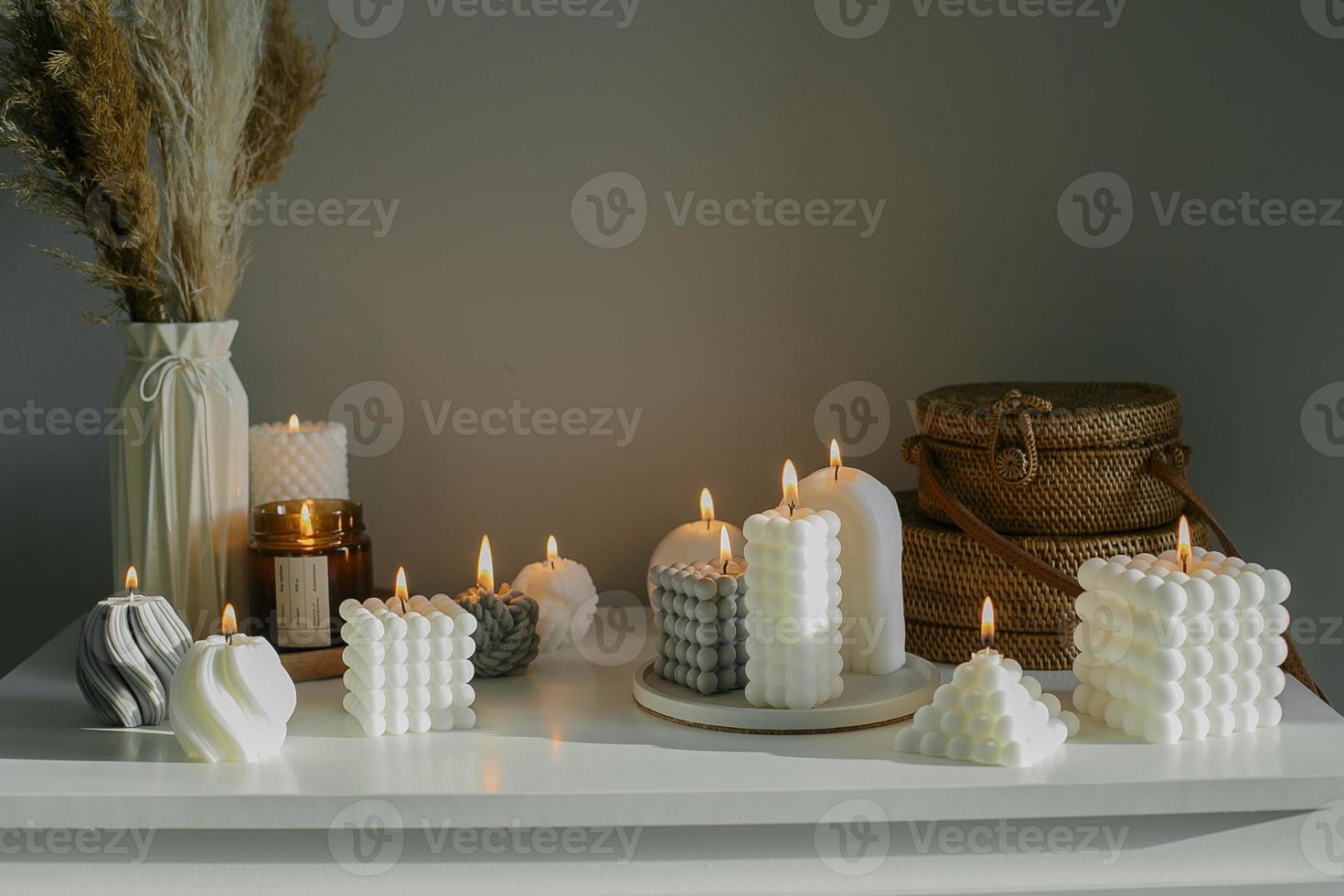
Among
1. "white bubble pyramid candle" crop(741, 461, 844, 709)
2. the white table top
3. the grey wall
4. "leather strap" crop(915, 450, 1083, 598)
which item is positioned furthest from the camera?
the grey wall

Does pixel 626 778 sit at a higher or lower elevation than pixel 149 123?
lower

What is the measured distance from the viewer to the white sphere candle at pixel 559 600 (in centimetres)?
120

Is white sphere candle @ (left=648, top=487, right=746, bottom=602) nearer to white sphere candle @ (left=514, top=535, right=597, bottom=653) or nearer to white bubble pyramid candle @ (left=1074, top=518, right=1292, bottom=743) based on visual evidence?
white sphere candle @ (left=514, top=535, right=597, bottom=653)

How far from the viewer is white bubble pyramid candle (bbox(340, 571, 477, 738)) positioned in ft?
3.19

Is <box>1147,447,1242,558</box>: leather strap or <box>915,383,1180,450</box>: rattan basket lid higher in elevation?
<box>915,383,1180,450</box>: rattan basket lid

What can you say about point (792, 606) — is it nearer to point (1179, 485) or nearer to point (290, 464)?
point (1179, 485)

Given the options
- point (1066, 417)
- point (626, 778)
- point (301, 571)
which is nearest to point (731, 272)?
point (1066, 417)

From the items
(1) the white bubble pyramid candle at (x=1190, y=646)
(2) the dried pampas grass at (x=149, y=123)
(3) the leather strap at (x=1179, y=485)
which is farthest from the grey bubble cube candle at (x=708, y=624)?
(2) the dried pampas grass at (x=149, y=123)

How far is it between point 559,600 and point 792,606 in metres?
0.30

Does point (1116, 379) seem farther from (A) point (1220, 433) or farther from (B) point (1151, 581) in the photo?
(B) point (1151, 581)

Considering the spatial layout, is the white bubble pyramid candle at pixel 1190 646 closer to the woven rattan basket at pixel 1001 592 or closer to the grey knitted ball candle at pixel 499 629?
the woven rattan basket at pixel 1001 592

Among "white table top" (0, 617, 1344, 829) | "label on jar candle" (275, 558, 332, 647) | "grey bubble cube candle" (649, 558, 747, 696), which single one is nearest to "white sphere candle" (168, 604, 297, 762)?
"white table top" (0, 617, 1344, 829)

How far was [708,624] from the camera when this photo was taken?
1.01 meters

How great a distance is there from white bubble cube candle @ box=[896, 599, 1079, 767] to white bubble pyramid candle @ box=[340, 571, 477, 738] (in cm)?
32
